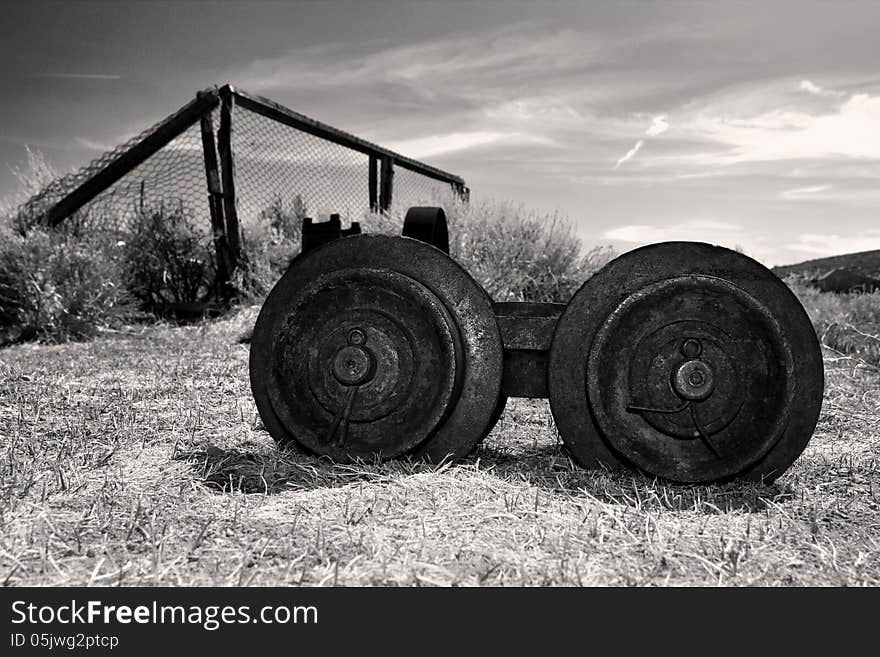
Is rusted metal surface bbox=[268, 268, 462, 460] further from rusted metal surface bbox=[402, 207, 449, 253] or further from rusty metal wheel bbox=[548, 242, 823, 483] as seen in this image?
rusty metal wheel bbox=[548, 242, 823, 483]

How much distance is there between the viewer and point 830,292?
35.5ft

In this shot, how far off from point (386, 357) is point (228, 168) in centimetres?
654

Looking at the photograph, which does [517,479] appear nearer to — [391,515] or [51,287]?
[391,515]

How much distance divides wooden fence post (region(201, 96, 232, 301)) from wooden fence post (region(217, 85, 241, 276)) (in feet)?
0.22

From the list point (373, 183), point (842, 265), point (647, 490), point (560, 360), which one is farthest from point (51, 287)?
point (842, 265)

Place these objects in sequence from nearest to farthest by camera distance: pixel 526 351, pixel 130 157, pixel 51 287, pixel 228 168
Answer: pixel 526 351 < pixel 51 287 < pixel 130 157 < pixel 228 168

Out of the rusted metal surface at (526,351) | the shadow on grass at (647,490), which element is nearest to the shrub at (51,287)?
the rusted metal surface at (526,351)

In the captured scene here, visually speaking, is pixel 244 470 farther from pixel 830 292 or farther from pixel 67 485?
pixel 830 292

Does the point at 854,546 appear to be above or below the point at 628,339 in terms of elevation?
below

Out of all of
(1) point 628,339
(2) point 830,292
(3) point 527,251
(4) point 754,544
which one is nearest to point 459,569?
(4) point 754,544

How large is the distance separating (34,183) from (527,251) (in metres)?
5.97

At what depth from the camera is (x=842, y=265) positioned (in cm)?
1243

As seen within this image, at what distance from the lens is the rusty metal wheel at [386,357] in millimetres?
2889

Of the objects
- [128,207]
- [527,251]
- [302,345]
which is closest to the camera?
[302,345]
